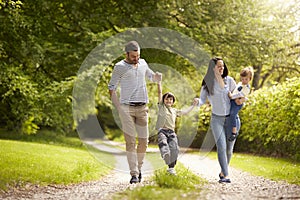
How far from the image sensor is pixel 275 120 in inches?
560

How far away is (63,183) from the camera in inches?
328

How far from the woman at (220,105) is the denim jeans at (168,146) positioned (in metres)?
0.76

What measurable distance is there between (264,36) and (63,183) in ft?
35.6

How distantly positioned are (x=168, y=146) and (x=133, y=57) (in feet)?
5.66

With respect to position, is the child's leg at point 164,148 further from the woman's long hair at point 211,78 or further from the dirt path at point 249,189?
the woman's long hair at point 211,78

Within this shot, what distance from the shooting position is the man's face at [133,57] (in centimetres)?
→ 762

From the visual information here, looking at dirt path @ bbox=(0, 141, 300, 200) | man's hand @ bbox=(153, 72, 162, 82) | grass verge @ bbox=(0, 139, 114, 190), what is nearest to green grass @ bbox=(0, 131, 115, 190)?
grass verge @ bbox=(0, 139, 114, 190)

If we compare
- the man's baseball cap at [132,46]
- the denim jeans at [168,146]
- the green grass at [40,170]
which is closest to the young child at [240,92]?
the denim jeans at [168,146]

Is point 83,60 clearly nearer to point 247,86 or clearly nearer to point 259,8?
point 259,8

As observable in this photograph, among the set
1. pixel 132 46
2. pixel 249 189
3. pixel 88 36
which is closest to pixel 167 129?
pixel 132 46

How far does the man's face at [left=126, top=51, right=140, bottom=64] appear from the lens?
762cm

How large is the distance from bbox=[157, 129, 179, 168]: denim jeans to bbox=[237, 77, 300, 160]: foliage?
515 cm

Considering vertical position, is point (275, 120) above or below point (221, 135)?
above

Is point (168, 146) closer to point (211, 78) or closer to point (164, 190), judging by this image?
point (211, 78)
